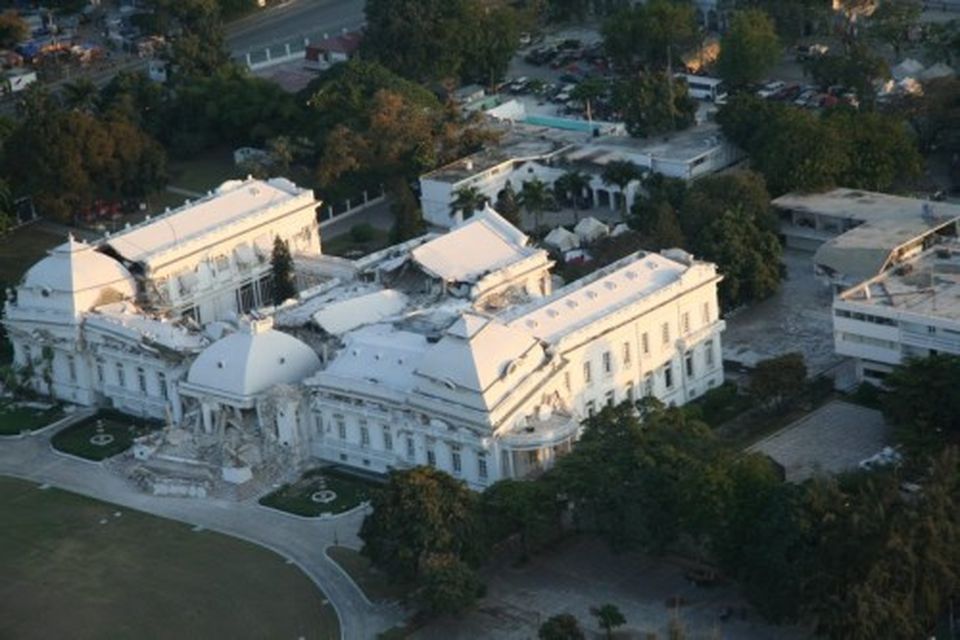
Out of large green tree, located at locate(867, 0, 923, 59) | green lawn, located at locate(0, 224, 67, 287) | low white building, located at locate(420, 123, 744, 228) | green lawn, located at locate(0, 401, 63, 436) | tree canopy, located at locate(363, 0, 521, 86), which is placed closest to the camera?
green lawn, located at locate(0, 401, 63, 436)

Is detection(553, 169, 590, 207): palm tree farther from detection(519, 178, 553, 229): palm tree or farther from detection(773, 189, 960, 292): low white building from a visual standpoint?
detection(773, 189, 960, 292): low white building

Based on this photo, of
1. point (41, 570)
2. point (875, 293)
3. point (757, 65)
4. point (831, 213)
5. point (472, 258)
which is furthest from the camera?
point (757, 65)

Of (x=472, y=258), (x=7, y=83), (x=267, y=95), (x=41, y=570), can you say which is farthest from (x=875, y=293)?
(x=7, y=83)

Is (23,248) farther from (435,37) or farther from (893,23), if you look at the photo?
(893,23)

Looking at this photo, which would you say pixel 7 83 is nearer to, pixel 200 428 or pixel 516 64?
pixel 516 64

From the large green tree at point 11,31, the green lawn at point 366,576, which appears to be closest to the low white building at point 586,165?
the green lawn at point 366,576

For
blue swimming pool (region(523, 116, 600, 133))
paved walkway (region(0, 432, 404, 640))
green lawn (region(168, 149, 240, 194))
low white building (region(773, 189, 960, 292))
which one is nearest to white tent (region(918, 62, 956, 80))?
low white building (region(773, 189, 960, 292))

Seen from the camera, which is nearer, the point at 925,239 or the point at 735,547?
the point at 735,547

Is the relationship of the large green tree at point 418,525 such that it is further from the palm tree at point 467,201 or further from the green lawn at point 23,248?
the green lawn at point 23,248
